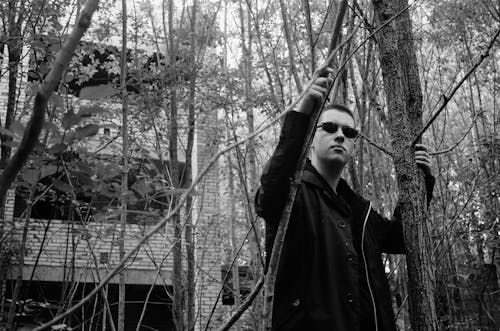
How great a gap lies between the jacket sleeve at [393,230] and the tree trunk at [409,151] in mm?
113

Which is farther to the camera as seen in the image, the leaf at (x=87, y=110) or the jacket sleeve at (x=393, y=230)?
the jacket sleeve at (x=393, y=230)

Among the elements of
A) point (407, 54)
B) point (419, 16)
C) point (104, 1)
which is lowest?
point (407, 54)

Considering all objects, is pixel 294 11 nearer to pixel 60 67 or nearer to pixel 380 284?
pixel 380 284

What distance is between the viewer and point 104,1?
6.26m

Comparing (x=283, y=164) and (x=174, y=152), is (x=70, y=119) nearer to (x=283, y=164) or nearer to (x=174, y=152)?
(x=283, y=164)

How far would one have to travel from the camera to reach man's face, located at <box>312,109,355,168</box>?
7.02 ft

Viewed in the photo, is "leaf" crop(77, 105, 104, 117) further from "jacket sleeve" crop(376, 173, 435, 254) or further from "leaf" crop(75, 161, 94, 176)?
"jacket sleeve" crop(376, 173, 435, 254)

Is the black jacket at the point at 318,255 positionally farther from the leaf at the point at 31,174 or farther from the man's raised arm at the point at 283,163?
the leaf at the point at 31,174

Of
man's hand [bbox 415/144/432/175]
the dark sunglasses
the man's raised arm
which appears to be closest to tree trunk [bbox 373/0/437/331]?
man's hand [bbox 415/144/432/175]

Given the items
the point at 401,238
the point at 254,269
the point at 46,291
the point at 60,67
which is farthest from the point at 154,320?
the point at 60,67

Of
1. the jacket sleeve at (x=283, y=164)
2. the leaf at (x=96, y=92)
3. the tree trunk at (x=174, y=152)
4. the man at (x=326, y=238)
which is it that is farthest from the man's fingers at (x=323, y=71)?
the tree trunk at (x=174, y=152)

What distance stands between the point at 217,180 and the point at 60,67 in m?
9.32

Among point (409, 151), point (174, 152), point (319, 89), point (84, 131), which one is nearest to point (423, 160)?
point (409, 151)

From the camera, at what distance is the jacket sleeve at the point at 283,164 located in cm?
171
